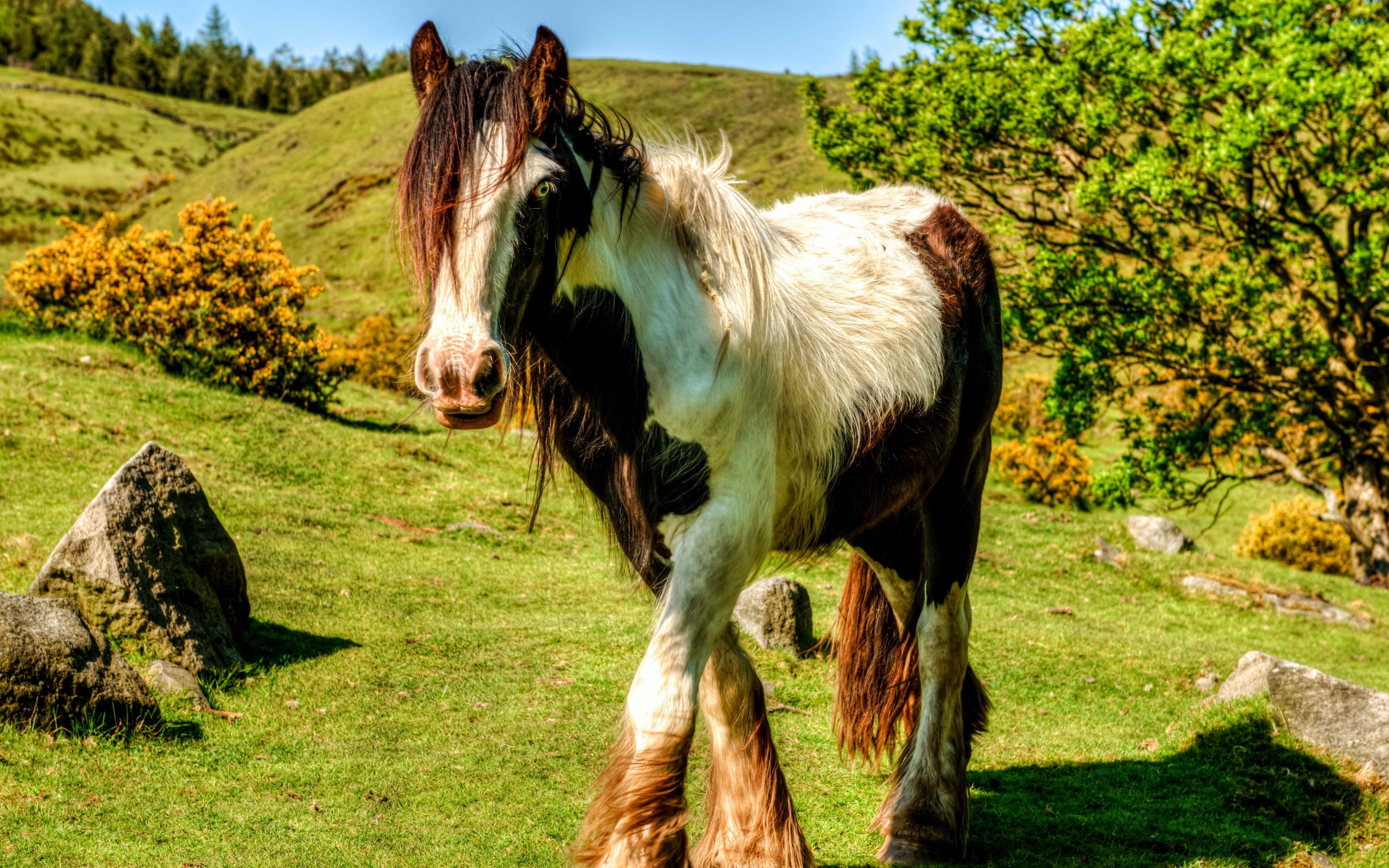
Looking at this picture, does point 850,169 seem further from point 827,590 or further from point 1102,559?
point 827,590

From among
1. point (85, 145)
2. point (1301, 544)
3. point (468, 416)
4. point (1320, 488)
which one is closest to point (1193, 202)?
point (1320, 488)

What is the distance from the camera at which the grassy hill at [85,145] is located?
49.1 m

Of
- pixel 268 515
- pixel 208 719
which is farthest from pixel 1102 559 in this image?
pixel 208 719

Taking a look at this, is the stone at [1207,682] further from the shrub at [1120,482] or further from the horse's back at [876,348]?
the shrub at [1120,482]

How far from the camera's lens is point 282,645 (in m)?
6.47

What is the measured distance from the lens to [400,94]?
2275 inches

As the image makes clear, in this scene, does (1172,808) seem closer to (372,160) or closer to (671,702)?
(671,702)

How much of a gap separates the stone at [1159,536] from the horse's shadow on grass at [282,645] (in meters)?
10.8

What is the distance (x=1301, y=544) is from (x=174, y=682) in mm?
16392

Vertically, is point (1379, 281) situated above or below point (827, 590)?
above

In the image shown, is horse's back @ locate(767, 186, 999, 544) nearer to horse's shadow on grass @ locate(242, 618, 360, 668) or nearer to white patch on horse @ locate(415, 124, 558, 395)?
white patch on horse @ locate(415, 124, 558, 395)

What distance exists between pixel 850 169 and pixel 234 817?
1321 centimetres

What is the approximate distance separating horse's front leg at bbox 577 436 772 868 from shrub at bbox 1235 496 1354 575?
51.9ft

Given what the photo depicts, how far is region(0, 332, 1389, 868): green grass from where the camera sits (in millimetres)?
4402
